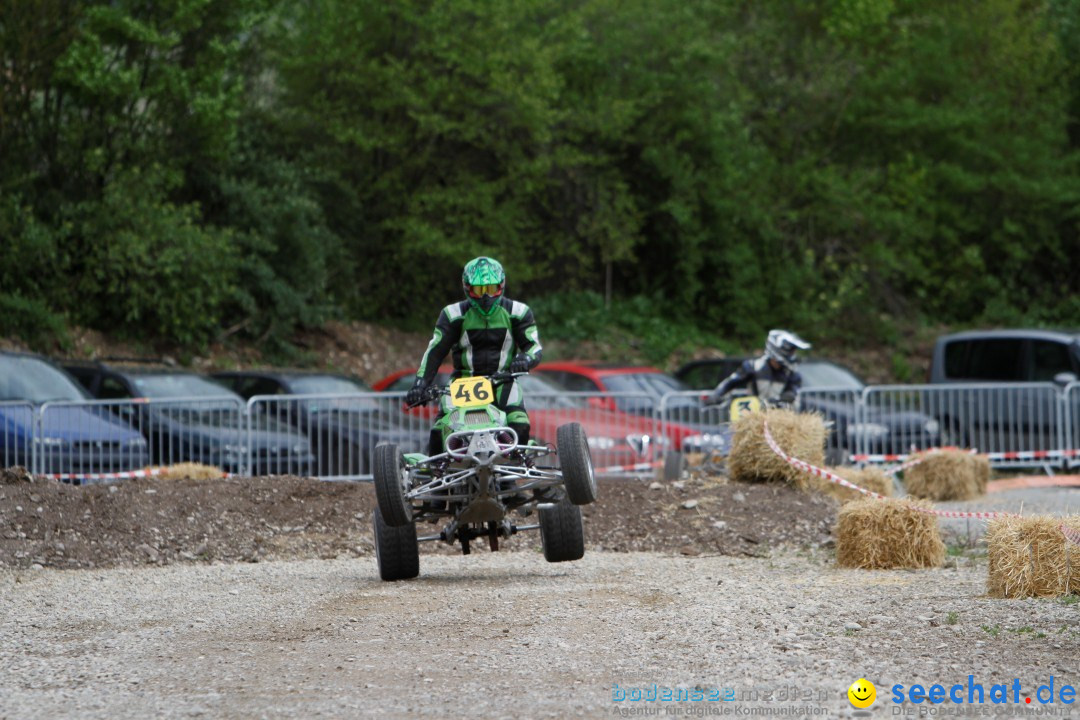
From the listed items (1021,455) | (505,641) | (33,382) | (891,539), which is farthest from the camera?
(1021,455)

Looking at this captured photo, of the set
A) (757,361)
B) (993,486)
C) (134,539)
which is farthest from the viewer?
(993,486)

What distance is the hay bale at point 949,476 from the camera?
16.3 meters

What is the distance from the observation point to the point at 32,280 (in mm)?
25047

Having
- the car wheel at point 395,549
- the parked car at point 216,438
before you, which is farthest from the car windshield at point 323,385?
the car wheel at point 395,549

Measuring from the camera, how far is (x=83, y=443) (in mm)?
15539

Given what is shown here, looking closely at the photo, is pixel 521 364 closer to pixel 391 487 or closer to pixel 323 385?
pixel 391 487

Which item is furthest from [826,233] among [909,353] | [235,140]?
[235,140]

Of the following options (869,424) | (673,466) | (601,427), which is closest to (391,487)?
(673,466)

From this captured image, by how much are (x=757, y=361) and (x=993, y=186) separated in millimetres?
23711

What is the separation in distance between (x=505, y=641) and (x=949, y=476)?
9.94m

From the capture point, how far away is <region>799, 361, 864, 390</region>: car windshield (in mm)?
21594

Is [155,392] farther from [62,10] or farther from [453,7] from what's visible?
[453,7]

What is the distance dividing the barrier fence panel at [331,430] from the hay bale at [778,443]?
4.03 meters

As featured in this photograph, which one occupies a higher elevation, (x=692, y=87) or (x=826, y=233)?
(x=692, y=87)
